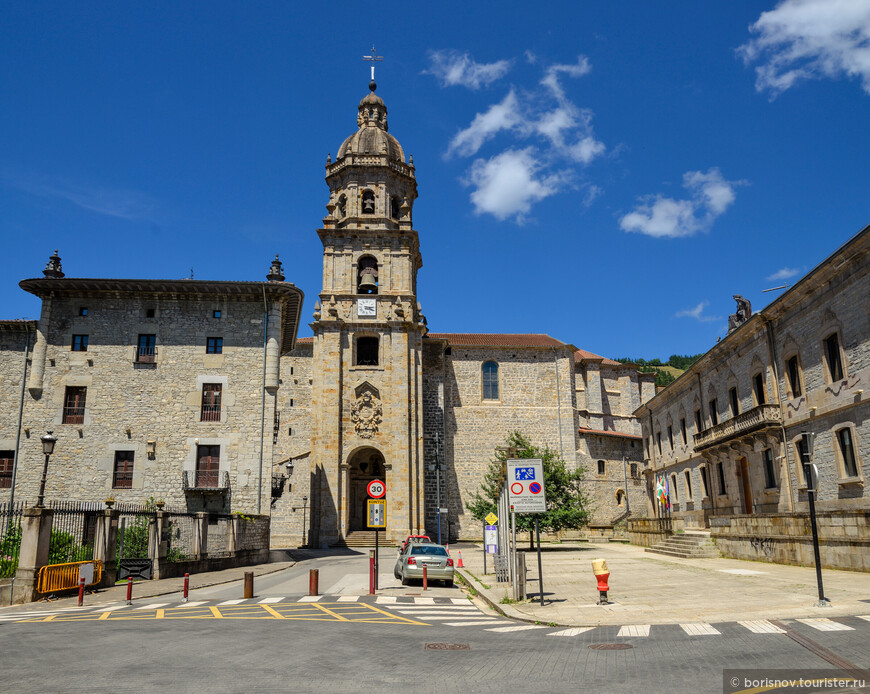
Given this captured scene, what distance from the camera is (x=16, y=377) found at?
100 ft

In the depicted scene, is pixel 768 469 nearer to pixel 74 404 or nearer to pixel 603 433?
pixel 603 433

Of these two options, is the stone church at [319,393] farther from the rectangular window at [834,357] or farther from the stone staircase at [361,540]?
the rectangular window at [834,357]

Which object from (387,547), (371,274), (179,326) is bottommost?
(387,547)

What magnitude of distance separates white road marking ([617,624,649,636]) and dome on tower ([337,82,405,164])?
41.7 metres

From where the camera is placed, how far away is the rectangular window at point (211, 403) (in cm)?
3031

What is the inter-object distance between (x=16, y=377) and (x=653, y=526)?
3292 centimetres

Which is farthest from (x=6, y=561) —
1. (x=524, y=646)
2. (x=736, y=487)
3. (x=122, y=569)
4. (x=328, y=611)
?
(x=736, y=487)

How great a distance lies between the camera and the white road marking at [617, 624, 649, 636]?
33.5 ft

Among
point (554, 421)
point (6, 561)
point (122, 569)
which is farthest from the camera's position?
point (554, 421)

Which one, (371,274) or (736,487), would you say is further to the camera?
(371,274)

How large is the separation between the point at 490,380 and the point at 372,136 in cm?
2176

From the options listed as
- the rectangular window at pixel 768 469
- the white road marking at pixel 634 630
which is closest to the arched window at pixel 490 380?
the rectangular window at pixel 768 469

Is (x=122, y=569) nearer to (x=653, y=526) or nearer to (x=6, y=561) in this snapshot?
(x=6, y=561)

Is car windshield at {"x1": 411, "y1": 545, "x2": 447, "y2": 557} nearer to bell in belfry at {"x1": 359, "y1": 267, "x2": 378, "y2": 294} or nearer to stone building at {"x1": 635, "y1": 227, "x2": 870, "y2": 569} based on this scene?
stone building at {"x1": 635, "y1": 227, "x2": 870, "y2": 569}
